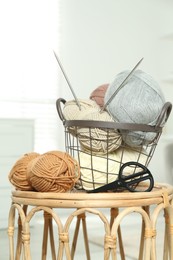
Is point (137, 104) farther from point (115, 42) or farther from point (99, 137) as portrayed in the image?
point (115, 42)

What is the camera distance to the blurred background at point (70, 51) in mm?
3020

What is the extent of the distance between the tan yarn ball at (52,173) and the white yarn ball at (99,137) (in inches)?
3.2

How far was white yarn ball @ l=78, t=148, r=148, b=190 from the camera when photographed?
0.94 meters

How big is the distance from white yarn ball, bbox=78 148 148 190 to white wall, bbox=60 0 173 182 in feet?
7.33

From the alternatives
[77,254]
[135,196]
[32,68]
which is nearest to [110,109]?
[135,196]

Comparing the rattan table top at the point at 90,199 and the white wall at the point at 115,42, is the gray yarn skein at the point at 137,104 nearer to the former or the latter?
the rattan table top at the point at 90,199

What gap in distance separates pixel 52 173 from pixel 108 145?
15 cm

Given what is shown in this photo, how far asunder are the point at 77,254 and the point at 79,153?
3.14ft

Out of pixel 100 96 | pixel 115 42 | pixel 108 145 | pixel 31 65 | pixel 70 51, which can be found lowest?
pixel 108 145

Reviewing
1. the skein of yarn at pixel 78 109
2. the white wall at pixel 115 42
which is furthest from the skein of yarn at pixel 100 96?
the white wall at pixel 115 42

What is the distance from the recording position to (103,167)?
3.08 feet

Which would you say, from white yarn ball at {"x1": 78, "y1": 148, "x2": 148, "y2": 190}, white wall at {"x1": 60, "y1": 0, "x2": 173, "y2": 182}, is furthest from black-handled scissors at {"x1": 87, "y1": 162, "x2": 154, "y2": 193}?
white wall at {"x1": 60, "y1": 0, "x2": 173, "y2": 182}

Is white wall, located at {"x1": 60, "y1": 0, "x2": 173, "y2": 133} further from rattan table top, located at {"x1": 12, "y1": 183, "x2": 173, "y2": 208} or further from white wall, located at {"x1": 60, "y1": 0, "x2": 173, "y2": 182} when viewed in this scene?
rattan table top, located at {"x1": 12, "y1": 183, "x2": 173, "y2": 208}

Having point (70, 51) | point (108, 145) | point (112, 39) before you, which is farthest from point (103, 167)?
point (112, 39)
